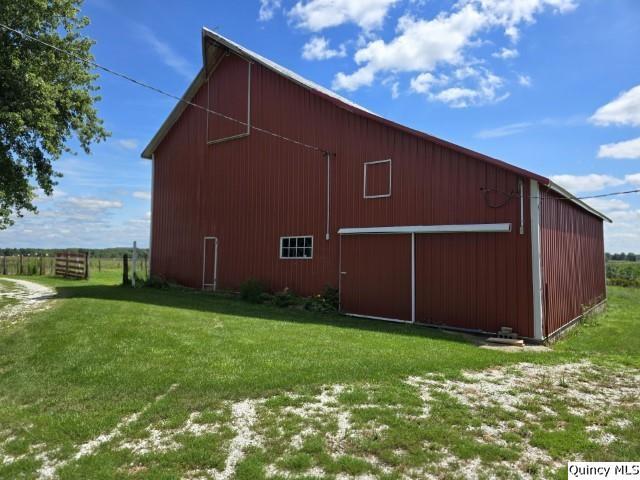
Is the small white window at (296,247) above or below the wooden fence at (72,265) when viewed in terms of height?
above

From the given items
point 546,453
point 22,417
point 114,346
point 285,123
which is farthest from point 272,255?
point 546,453

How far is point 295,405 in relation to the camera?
16.3 feet

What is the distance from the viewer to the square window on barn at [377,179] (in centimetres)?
1209

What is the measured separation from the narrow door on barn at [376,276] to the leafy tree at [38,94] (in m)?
10.3

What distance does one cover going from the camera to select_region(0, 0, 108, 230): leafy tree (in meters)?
13.6

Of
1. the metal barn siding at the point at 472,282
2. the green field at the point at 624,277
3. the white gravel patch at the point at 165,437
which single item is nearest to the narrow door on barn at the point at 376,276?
the metal barn siding at the point at 472,282

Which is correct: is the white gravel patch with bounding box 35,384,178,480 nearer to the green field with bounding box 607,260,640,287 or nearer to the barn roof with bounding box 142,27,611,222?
the barn roof with bounding box 142,27,611,222

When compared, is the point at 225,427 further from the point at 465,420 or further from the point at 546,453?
the point at 546,453

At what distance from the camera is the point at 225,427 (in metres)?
4.43

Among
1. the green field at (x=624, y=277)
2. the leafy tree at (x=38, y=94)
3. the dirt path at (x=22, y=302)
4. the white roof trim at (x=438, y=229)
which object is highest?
the leafy tree at (x=38, y=94)

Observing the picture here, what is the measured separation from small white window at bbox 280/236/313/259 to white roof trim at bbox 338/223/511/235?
4.97 ft

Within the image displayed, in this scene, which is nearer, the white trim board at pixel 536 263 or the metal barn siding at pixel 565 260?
the white trim board at pixel 536 263

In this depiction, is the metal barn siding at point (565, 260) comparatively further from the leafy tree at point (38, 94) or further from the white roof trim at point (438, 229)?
the leafy tree at point (38, 94)

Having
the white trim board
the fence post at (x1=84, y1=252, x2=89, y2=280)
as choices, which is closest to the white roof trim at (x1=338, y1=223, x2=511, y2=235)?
the white trim board
